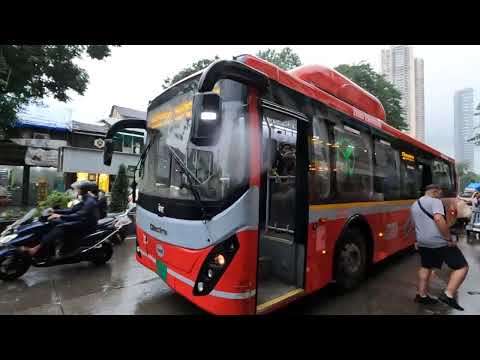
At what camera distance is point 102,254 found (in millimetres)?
5785

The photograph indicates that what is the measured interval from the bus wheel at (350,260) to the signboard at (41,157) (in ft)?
60.4

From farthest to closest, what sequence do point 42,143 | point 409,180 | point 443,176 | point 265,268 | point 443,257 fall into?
point 42,143
point 443,176
point 409,180
point 443,257
point 265,268

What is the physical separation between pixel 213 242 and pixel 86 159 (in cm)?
1829

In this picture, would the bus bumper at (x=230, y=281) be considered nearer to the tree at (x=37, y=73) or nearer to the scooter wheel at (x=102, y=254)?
the scooter wheel at (x=102, y=254)

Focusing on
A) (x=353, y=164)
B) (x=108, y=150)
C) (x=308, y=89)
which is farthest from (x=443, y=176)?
(x=108, y=150)

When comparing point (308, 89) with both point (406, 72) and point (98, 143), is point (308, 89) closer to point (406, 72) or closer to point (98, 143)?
point (98, 143)

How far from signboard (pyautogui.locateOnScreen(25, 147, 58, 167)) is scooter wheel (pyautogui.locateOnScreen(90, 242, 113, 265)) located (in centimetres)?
1445

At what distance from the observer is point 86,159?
59.9ft

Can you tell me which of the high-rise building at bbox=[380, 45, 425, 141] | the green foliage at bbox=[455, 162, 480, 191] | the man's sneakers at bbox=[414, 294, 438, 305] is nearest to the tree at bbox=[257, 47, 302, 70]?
the high-rise building at bbox=[380, 45, 425, 141]

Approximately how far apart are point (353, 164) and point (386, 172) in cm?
140

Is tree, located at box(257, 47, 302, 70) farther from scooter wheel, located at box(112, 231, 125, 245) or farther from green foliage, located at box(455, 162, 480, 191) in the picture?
green foliage, located at box(455, 162, 480, 191)

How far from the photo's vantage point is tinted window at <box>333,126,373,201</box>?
4.17m

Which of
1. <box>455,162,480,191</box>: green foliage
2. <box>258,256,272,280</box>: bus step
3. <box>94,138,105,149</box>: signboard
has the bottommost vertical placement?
<box>258,256,272,280</box>: bus step

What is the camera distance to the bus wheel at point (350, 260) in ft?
13.8
